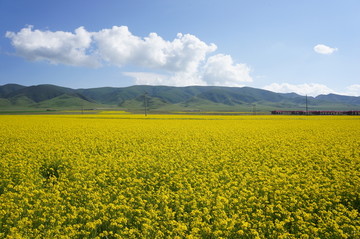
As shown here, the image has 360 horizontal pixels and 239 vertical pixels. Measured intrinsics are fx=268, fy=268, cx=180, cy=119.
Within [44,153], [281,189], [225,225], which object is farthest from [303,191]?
[44,153]

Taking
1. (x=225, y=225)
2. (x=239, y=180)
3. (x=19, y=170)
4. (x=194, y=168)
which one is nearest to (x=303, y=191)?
(x=239, y=180)

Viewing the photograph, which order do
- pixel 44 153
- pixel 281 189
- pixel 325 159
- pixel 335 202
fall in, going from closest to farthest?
pixel 335 202 < pixel 281 189 < pixel 325 159 < pixel 44 153

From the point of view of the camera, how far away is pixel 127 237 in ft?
18.2

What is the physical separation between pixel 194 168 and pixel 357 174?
600cm

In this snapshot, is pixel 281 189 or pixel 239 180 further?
pixel 239 180

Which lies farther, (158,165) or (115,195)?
(158,165)

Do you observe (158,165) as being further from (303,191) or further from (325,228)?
(325,228)

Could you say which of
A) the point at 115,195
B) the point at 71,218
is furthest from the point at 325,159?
the point at 71,218

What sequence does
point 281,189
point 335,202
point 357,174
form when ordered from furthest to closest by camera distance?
point 357,174 → point 281,189 → point 335,202

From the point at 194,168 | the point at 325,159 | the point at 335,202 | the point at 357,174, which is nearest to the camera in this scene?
the point at 335,202

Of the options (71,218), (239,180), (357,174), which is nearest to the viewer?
(71,218)

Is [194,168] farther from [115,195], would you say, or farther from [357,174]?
[357,174]

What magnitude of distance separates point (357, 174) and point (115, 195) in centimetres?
860

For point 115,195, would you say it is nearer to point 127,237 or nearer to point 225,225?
point 127,237
